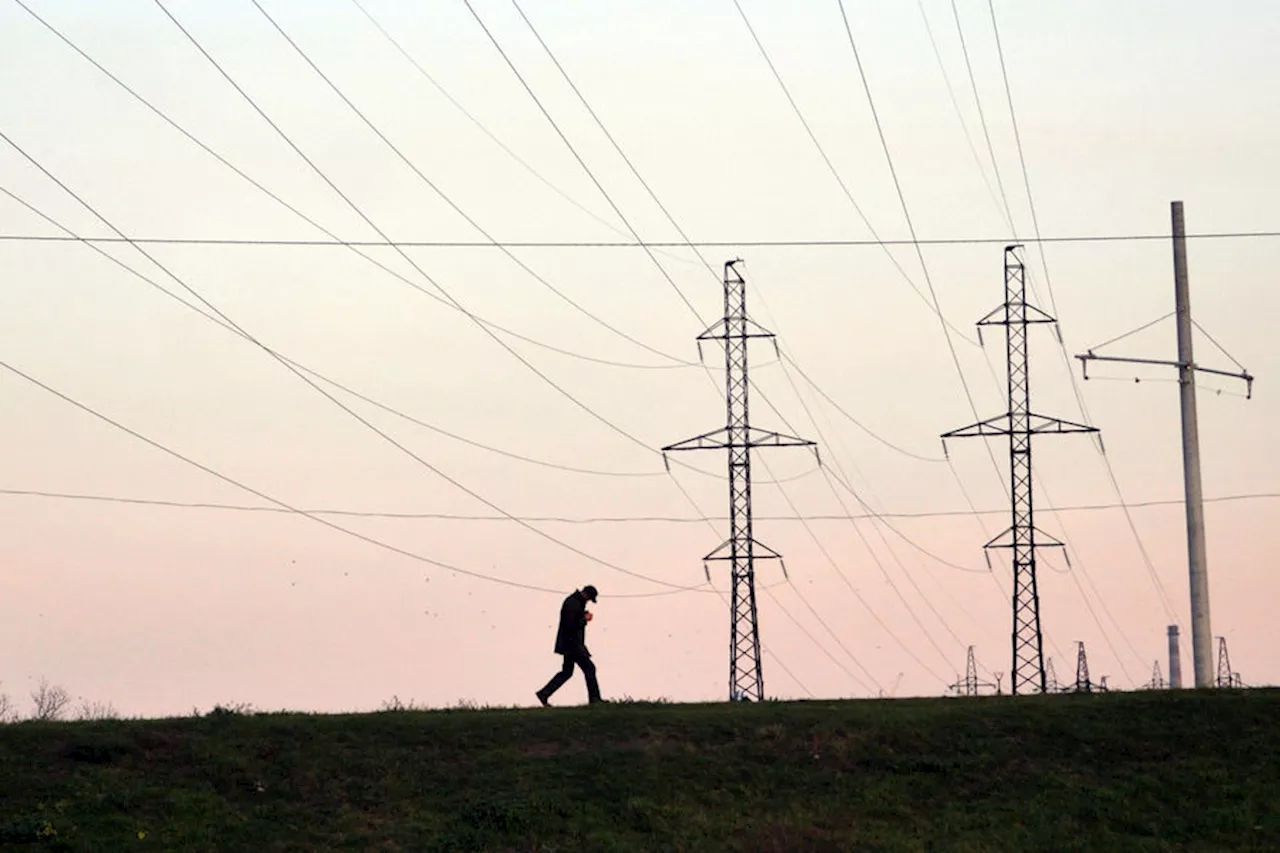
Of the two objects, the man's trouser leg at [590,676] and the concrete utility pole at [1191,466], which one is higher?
the concrete utility pole at [1191,466]

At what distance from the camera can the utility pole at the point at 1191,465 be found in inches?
1990

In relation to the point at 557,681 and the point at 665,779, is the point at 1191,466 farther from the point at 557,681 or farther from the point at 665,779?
the point at 665,779

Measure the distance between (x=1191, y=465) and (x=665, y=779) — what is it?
23656 millimetres

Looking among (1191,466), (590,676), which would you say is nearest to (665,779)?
(590,676)

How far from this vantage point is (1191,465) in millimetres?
52094

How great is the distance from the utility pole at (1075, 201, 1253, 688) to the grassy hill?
1313cm

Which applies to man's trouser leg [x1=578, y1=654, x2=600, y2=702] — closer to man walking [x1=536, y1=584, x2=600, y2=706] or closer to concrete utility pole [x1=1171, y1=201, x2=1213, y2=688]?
man walking [x1=536, y1=584, x2=600, y2=706]

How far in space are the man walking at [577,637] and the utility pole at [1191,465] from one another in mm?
15345

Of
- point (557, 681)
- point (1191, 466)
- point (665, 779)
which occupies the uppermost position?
point (1191, 466)

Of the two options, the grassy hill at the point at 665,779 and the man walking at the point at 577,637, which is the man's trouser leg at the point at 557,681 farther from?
the grassy hill at the point at 665,779

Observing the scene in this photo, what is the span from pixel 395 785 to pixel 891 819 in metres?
7.62

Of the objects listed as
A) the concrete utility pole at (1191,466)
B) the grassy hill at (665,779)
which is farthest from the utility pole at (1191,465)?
the grassy hill at (665,779)

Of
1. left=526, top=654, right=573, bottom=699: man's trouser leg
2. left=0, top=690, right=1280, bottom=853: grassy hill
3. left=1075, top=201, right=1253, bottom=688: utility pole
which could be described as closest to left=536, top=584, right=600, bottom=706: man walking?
left=526, top=654, right=573, bottom=699: man's trouser leg

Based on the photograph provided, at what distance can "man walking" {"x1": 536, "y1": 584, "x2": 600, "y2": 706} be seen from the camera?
132ft
